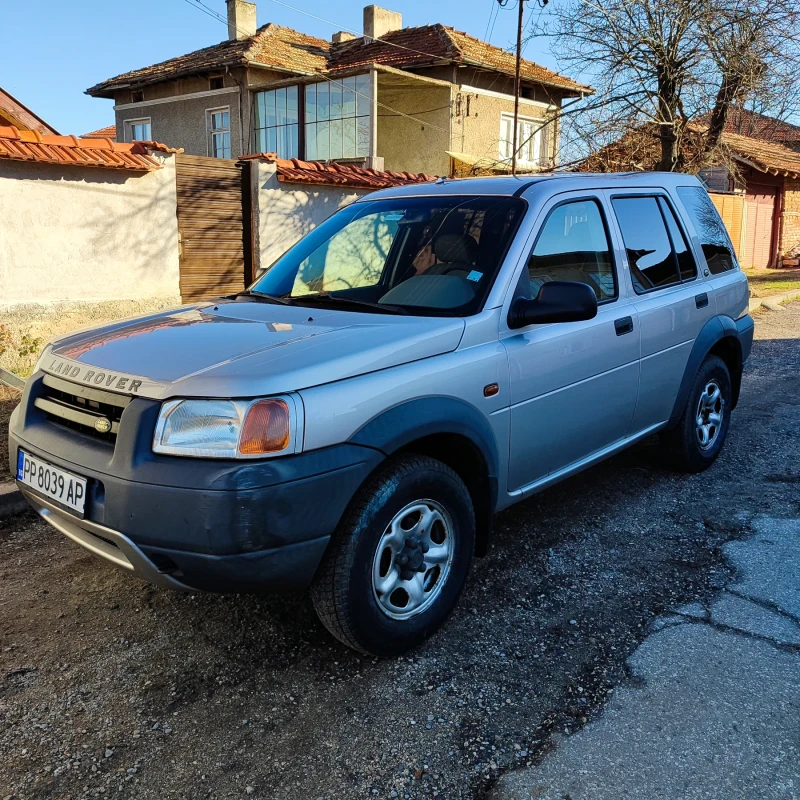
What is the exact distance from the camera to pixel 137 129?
1000 inches

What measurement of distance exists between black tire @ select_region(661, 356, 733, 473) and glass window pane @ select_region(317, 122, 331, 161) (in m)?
15.7

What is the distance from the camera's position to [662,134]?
1619 cm

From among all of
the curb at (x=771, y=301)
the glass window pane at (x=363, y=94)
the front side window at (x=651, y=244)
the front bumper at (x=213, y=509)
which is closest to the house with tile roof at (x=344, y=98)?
the glass window pane at (x=363, y=94)

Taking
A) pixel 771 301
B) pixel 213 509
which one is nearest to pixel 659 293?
pixel 213 509

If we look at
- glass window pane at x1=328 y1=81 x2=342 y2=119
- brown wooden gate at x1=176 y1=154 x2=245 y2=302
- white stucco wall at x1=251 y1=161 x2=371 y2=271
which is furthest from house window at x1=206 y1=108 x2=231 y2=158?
brown wooden gate at x1=176 y1=154 x2=245 y2=302

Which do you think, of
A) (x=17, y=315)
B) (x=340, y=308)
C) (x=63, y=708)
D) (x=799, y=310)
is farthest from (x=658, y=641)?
(x=799, y=310)

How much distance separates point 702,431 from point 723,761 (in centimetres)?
298

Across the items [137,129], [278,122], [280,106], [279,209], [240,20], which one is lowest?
[279,209]

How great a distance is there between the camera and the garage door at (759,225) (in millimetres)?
24453

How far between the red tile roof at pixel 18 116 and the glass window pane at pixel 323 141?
930 centimetres

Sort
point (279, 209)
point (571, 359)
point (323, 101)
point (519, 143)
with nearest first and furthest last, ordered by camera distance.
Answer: point (571, 359), point (279, 209), point (323, 101), point (519, 143)

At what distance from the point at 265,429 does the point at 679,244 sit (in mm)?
3261

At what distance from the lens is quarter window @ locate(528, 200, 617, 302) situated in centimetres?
361

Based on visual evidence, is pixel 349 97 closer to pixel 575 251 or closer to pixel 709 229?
pixel 709 229
